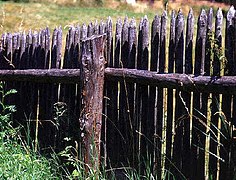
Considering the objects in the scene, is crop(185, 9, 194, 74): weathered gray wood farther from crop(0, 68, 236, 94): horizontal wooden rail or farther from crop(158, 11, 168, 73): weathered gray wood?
crop(158, 11, 168, 73): weathered gray wood

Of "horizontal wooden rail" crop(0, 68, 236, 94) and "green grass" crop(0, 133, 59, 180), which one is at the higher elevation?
"horizontal wooden rail" crop(0, 68, 236, 94)

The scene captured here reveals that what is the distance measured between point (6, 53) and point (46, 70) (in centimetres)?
123

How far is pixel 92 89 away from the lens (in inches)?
197

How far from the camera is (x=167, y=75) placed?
4.43 meters

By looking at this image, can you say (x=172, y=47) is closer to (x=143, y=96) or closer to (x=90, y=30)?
(x=143, y=96)

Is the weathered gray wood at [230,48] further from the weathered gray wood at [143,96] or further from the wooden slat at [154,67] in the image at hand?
the weathered gray wood at [143,96]

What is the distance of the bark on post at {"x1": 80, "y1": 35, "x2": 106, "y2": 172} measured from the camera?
4.98 meters

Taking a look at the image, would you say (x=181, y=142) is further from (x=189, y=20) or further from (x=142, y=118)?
(x=189, y=20)

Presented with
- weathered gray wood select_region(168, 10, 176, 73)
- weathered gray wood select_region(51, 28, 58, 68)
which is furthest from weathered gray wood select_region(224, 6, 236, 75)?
weathered gray wood select_region(51, 28, 58, 68)

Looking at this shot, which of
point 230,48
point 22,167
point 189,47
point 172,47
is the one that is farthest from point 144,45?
point 22,167

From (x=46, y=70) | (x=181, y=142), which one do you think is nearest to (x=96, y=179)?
(x=181, y=142)

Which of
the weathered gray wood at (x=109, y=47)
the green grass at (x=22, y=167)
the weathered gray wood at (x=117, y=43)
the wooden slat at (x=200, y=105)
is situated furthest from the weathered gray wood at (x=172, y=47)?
the green grass at (x=22, y=167)

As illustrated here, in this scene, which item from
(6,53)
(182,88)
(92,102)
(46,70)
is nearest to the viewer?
(182,88)

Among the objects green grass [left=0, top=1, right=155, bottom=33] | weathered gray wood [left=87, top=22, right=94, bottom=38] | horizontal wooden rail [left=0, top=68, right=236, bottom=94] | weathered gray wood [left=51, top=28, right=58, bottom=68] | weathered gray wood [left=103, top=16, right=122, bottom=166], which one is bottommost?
weathered gray wood [left=103, top=16, right=122, bottom=166]
